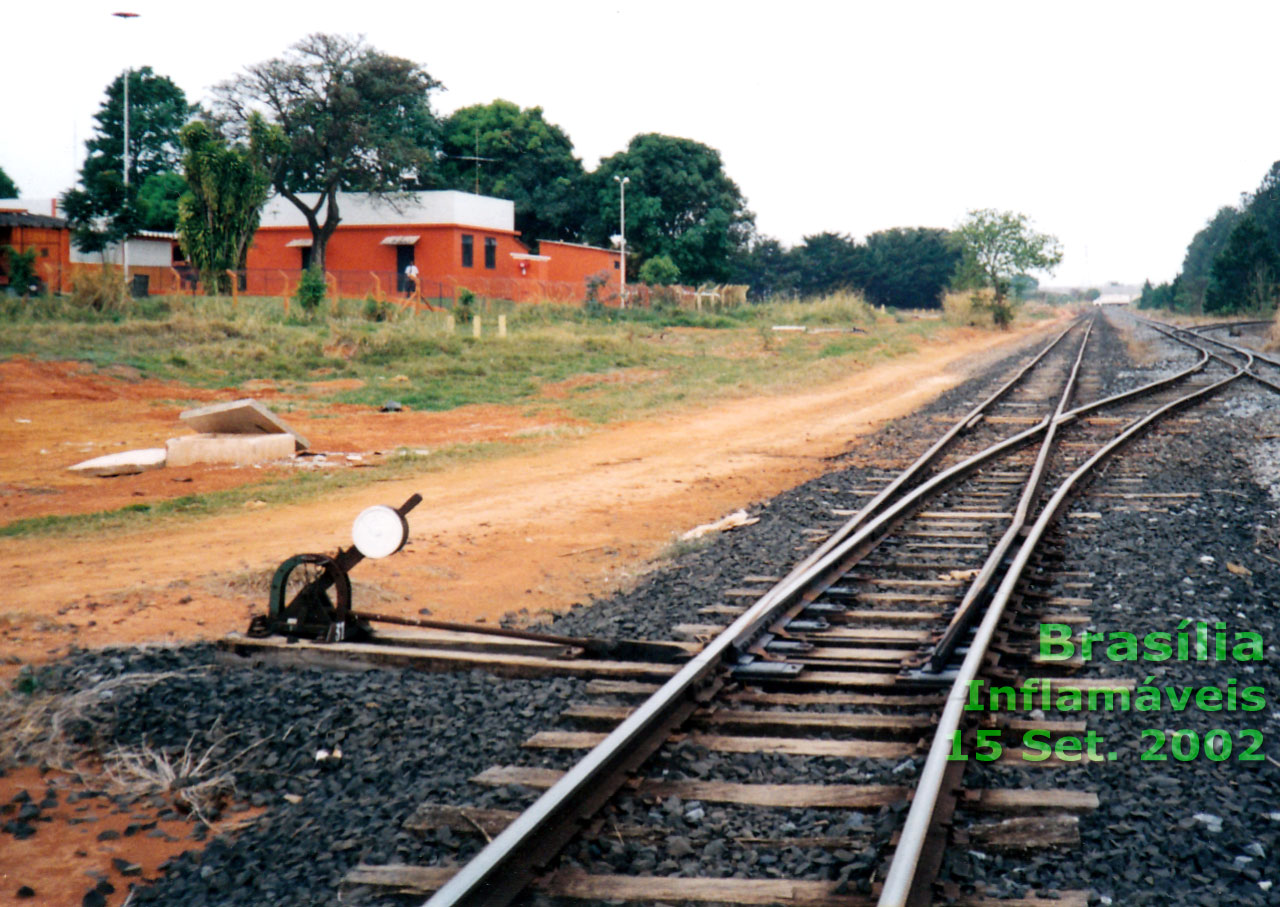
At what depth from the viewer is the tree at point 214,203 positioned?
29984 mm

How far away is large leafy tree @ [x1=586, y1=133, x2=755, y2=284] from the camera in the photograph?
62188mm

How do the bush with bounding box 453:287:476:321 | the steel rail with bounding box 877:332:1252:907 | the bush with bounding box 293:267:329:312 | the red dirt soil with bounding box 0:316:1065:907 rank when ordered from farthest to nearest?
the bush with bounding box 453:287:476:321 → the bush with bounding box 293:267:329:312 → the red dirt soil with bounding box 0:316:1065:907 → the steel rail with bounding box 877:332:1252:907

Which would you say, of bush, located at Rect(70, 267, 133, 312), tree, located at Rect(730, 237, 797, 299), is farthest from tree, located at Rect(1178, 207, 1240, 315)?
bush, located at Rect(70, 267, 133, 312)

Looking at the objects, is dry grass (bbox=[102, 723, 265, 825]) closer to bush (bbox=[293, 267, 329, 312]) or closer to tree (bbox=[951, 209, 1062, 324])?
bush (bbox=[293, 267, 329, 312])

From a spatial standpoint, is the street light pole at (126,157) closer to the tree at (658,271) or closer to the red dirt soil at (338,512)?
the red dirt soil at (338,512)

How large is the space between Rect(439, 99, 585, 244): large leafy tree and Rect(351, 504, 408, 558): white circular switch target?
5848 centimetres

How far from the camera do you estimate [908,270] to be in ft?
292

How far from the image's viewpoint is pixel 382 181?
160 ft

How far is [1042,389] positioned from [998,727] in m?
17.4

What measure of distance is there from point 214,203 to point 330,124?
1932 cm

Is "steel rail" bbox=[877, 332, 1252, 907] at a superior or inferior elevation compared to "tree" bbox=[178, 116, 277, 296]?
inferior

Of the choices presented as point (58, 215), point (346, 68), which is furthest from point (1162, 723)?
point (58, 215)

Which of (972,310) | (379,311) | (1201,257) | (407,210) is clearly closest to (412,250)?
(407,210)

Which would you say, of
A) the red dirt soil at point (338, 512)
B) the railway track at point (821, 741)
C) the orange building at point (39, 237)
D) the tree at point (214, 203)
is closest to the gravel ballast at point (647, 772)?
the railway track at point (821, 741)
